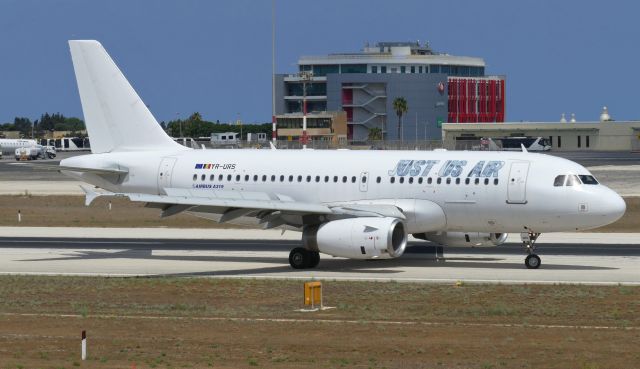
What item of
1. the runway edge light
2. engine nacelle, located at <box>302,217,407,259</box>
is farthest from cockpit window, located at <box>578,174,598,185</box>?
the runway edge light

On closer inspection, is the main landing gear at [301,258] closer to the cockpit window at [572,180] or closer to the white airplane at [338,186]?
the white airplane at [338,186]

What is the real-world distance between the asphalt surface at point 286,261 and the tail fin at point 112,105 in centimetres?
449

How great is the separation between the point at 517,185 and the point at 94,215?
116 feet

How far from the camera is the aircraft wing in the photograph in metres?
44.8

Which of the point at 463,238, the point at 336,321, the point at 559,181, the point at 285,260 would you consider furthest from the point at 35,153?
the point at 336,321

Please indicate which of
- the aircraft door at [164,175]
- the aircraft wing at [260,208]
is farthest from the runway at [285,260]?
the aircraft door at [164,175]

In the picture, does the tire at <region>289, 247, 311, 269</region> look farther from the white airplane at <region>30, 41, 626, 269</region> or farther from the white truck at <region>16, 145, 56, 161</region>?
the white truck at <region>16, 145, 56, 161</region>

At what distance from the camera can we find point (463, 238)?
47.6m

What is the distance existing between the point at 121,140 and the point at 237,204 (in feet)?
29.6

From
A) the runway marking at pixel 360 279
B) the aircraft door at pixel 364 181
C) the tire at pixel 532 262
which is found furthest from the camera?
the aircraft door at pixel 364 181

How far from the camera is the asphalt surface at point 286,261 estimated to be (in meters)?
43.1

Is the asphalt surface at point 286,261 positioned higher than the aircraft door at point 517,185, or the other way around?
the aircraft door at point 517,185

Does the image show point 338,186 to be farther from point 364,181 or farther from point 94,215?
point 94,215

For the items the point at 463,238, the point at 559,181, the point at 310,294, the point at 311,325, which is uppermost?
the point at 559,181
